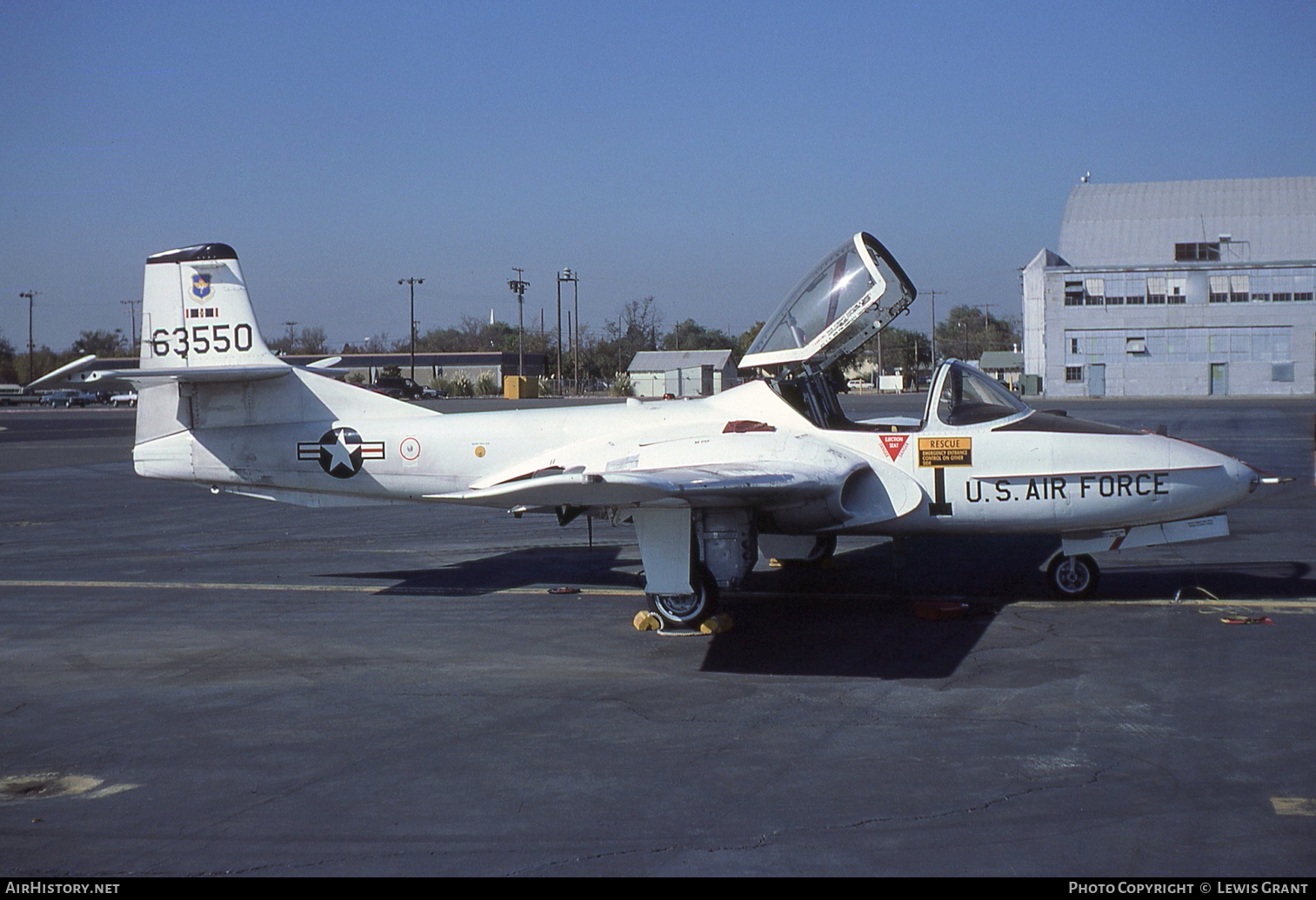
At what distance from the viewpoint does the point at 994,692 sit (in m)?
7.45

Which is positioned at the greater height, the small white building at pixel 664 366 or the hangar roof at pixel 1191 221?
the hangar roof at pixel 1191 221

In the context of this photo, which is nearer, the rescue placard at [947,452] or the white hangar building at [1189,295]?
the rescue placard at [947,452]

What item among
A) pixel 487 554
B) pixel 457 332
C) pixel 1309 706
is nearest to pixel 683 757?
pixel 1309 706

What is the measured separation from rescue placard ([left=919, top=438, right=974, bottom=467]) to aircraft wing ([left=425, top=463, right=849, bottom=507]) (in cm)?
91

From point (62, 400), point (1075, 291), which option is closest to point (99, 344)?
point (62, 400)

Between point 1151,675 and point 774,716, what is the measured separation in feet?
9.74

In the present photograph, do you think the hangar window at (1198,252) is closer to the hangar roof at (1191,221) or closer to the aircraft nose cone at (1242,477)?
Result: the hangar roof at (1191,221)

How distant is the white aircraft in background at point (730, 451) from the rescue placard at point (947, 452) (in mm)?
18

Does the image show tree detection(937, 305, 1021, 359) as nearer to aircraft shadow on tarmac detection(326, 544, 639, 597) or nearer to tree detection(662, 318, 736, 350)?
tree detection(662, 318, 736, 350)

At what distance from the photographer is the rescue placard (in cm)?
991

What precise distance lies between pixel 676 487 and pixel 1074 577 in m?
4.72

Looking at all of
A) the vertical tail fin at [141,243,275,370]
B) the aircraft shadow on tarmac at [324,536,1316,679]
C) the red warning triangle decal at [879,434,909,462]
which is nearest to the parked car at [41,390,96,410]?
the vertical tail fin at [141,243,275,370]

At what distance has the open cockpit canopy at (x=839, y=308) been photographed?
397 inches

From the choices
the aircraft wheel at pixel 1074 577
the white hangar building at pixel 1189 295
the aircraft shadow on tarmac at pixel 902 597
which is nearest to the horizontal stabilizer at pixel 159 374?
the aircraft shadow on tarmac at pixel 902 597
